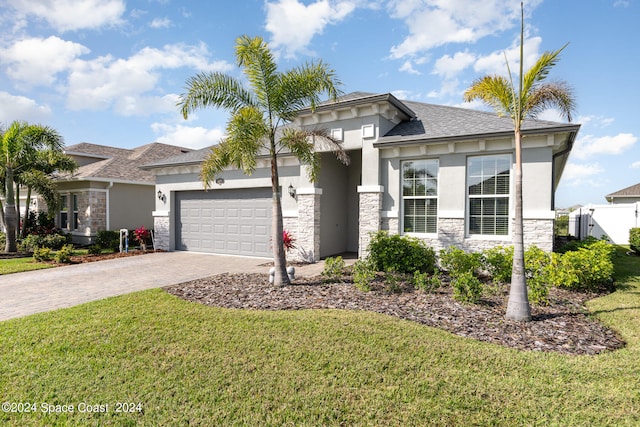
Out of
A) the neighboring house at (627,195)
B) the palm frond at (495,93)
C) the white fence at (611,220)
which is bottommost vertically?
the white fence at (611,220)

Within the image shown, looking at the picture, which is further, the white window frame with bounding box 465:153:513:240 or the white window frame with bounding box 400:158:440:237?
the white window frame with bounding box 400:158:440:237

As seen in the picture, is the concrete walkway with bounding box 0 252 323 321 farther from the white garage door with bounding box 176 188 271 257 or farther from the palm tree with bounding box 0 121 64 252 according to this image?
the palm tree with bounding box 0 121 64 252

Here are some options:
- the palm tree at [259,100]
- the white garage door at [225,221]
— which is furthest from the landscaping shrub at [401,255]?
the white garage door at [225,221]

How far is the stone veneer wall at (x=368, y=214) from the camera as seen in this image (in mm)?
10250

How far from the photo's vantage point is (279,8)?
9250 mm

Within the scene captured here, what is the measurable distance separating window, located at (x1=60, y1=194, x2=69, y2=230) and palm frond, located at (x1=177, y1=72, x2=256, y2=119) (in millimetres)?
14594

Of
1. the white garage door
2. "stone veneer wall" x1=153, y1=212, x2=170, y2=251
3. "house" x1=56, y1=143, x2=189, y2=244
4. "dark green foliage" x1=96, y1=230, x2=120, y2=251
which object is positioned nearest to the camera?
the white garage door

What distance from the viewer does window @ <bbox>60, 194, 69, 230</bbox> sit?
17.5m

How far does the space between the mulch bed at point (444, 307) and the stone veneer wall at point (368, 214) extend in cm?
257

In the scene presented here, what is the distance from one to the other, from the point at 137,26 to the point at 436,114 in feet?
31.6

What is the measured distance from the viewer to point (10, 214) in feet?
44.7

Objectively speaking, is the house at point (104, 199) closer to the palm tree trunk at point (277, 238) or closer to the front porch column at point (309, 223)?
the front porch column at point (309, 223)

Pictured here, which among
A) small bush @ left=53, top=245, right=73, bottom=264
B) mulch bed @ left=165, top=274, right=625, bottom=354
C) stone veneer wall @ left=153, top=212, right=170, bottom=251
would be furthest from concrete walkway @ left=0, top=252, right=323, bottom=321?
stone veneer wall @ left=153, top=212, right=170, bottom=251

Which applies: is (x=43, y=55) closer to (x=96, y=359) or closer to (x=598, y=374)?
(x=96, y=359)
